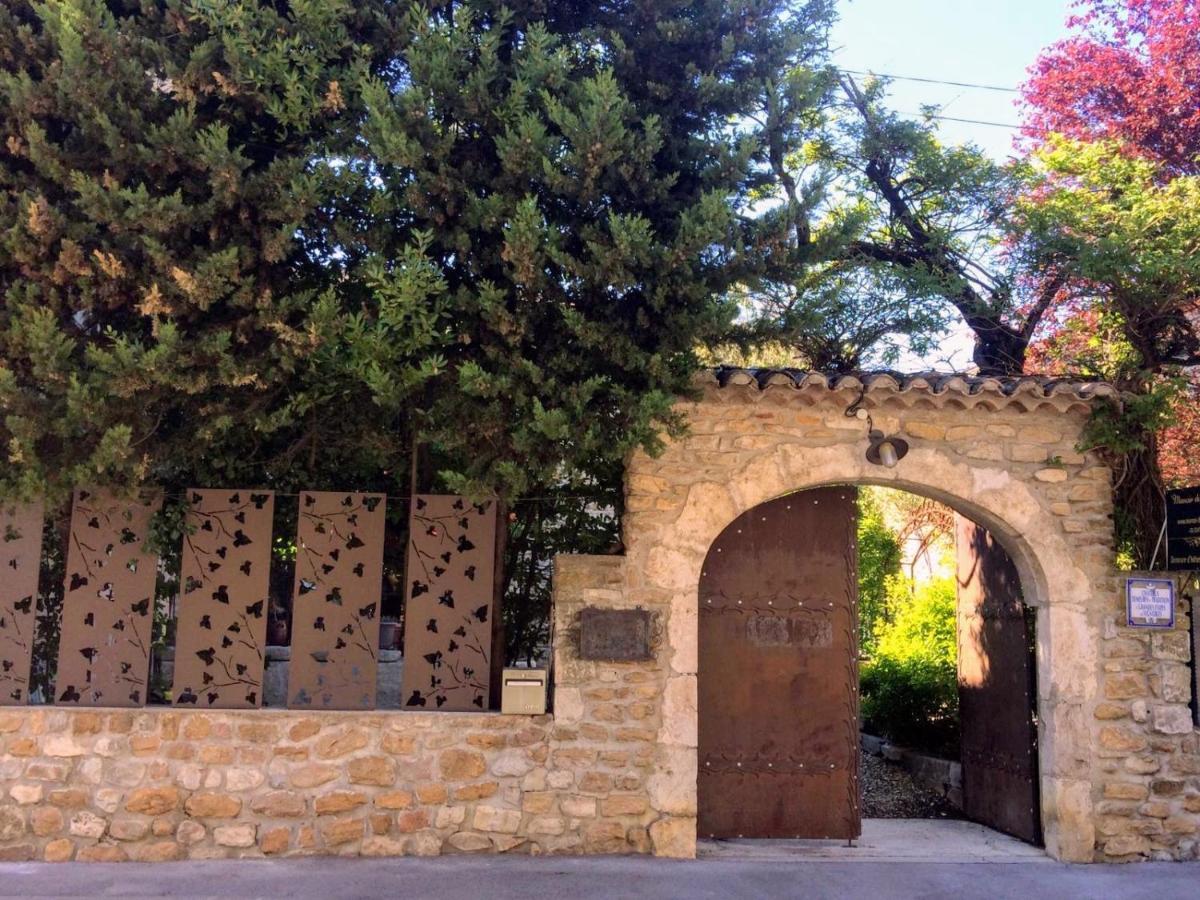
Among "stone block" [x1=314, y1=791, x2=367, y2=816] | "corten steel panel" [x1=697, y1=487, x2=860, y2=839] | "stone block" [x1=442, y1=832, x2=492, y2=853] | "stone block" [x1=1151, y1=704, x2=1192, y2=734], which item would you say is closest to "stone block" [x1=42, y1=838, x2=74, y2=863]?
"stone block" [x1=314, y1=791, x2=367, y2=816]

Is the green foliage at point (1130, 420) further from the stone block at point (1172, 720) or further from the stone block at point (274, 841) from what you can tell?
the stone block at point (274, 841)

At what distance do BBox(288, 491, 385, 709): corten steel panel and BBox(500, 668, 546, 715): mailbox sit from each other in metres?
0.79

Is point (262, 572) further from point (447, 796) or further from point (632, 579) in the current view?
point (632, 579)

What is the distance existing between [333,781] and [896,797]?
4559 mm

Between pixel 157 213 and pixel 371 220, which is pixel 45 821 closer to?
pixel 157 213

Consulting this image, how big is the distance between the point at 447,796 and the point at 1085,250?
519 cm

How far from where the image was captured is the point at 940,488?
6.04 meters

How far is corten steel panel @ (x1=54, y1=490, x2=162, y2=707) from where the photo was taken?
5684mm

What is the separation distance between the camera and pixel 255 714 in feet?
18.2

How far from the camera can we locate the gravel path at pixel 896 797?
7473 mm

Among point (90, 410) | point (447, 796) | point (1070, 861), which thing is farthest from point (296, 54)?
point (1070, 861)

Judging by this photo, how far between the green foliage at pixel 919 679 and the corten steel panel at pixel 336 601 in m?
4.94

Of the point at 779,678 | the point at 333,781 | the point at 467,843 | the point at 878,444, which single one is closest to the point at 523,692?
the point at 467,843

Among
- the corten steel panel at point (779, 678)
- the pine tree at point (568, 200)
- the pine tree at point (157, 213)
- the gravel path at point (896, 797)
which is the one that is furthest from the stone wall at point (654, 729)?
the pine tree at point (157, 213)
